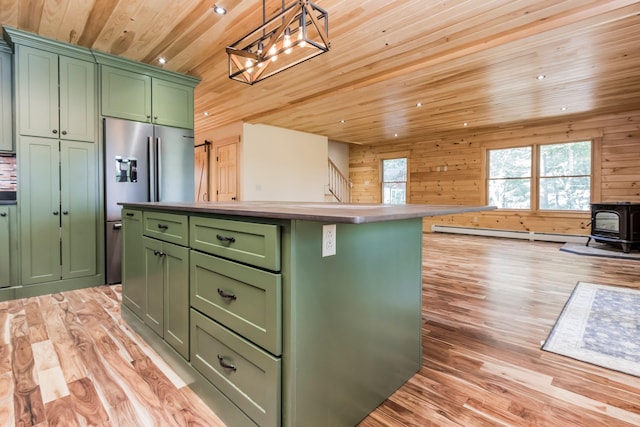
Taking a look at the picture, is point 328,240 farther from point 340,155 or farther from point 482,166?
point 340,155

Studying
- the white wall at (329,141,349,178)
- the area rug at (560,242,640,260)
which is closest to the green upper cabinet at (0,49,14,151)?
the white wall at (329,141,349,178)

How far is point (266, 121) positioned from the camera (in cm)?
680

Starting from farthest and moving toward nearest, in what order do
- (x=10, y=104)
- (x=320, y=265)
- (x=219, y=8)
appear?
(x=10, y=104) < (x=219, y=8) < (x=320, y=265)

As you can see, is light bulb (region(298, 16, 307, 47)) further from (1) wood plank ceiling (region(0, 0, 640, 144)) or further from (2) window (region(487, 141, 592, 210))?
(2) window (region(487, 141, 592, 210))

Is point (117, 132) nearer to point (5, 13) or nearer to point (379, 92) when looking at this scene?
point (5, 13)

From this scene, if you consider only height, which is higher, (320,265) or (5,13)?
(5,13)

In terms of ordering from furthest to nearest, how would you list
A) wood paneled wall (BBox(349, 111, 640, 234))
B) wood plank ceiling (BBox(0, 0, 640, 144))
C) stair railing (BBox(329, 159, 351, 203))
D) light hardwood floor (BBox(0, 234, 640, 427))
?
stair railing (BBox(329, 159, 351, 203)) < wood paneled wall (BBox(349, 111, 640, 234)) < wood plank ceiling (BBox(0, 0, 640, 144)) < light hardwood floor (BBox(0, 234, 640, 427))

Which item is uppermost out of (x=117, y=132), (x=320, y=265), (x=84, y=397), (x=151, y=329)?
(x=117, y=132)

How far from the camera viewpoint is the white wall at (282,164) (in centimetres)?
699

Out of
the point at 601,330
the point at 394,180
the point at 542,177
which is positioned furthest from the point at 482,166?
the point at 601,330

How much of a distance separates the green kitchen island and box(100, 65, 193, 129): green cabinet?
8.12 ft

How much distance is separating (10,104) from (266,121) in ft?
13.8

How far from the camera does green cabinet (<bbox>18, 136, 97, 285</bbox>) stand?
3.13 metres

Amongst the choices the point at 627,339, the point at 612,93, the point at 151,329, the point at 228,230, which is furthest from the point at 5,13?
the point at 612,93
